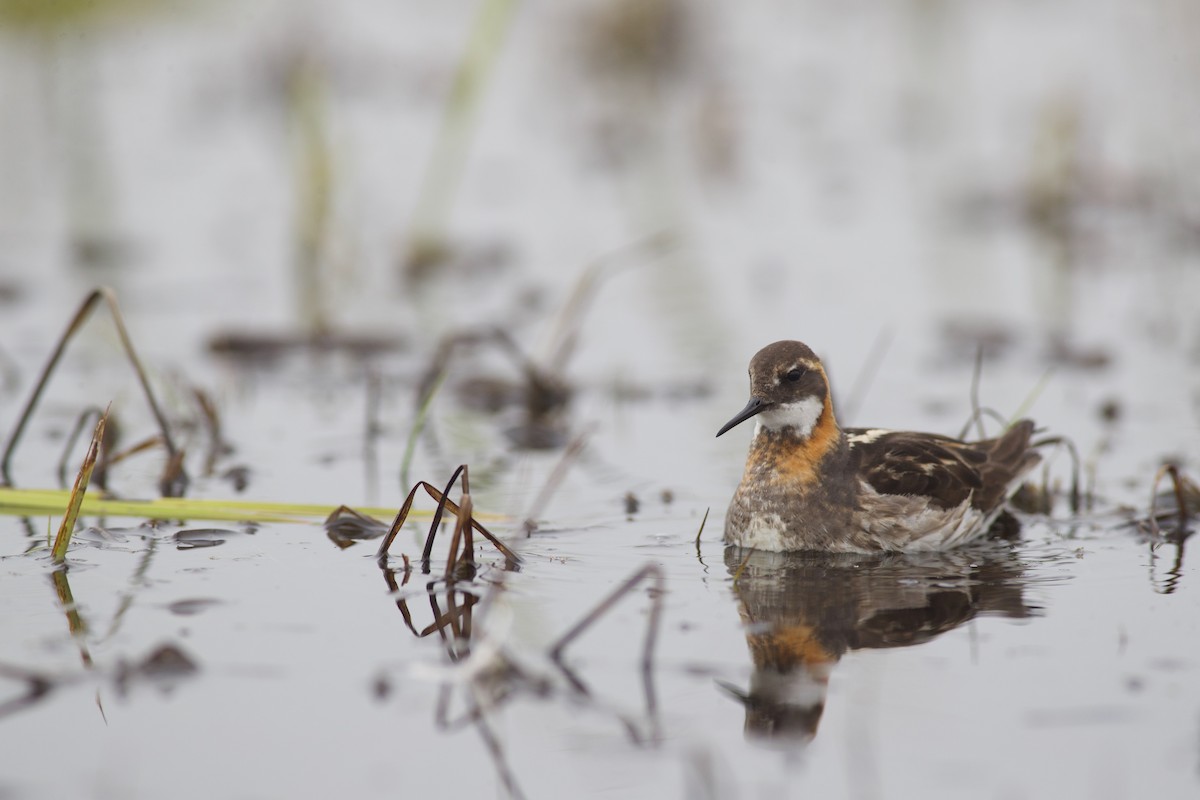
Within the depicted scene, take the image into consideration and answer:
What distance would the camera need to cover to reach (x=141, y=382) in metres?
7.06

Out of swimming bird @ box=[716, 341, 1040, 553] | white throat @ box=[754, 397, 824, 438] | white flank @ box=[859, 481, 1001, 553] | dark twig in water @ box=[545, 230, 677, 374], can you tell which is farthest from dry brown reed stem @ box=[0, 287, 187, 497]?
white flank @ box=[859, 481, 1001, 553]

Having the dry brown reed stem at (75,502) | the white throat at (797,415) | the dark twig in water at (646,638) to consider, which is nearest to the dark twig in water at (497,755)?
the dark twig in water at (646,638)

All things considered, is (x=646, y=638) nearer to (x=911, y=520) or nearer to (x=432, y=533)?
(x=432, y=533)

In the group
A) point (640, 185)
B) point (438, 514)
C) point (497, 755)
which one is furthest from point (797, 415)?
point (640, 185)

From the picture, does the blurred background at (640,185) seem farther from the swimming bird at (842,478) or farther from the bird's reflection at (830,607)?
the bird's reflection at (830,607)

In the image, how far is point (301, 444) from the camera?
8.08 meters

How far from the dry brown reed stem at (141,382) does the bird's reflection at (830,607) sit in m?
2.45

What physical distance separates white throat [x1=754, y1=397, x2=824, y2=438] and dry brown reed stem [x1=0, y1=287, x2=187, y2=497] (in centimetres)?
256

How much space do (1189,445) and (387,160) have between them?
25.9ft

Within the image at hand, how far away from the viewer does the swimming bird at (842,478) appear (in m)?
6.78

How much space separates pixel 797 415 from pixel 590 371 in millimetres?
2640

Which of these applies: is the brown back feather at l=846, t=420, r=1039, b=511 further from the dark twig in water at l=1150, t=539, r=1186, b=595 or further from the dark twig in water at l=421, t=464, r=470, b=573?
the dark twig in water at l=421, t=464, r=470, b=573

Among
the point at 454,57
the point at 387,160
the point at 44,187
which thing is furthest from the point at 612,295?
the point at 454,57

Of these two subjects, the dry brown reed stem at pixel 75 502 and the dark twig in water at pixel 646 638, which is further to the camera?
the dry brown reed stem at pixel 75 502
